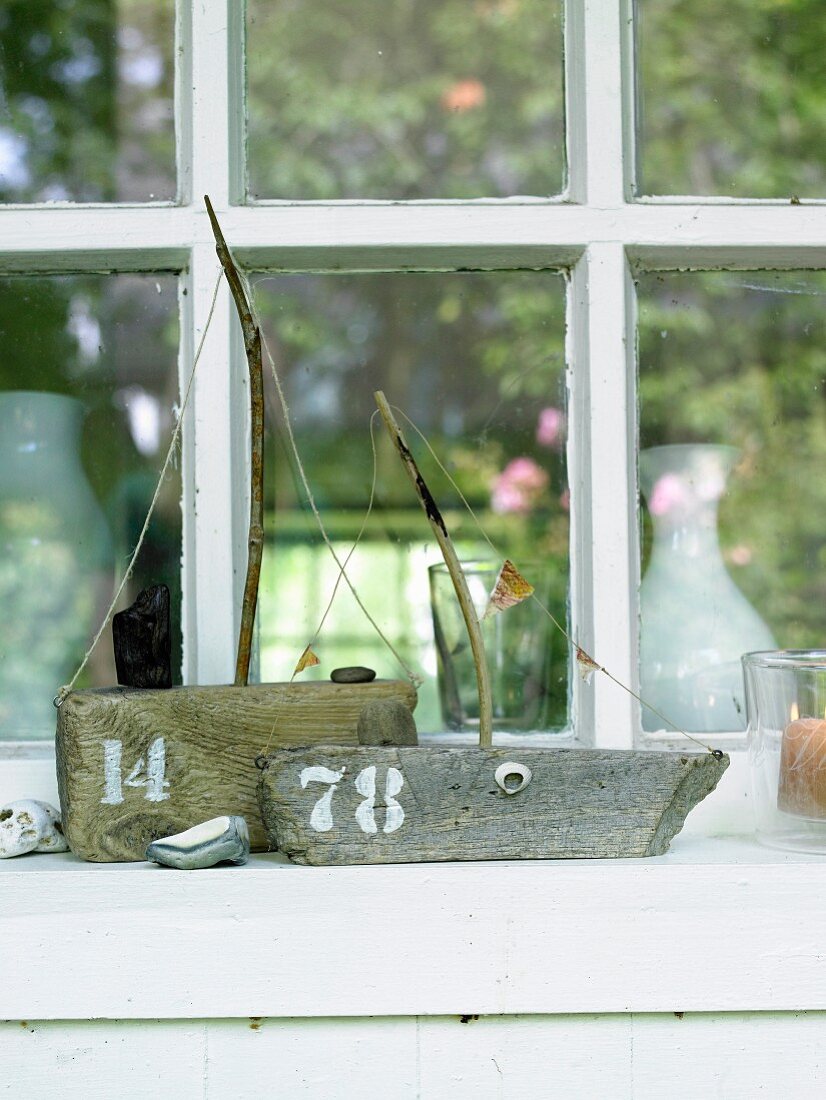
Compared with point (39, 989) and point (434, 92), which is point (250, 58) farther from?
point (39, 989)

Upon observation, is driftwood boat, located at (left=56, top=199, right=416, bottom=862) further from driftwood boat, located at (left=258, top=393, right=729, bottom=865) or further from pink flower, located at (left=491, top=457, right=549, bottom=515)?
pink flower, located at (left=491, top=457, right=549, bottom=515)

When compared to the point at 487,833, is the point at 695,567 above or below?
above

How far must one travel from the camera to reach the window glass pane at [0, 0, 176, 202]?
97cm

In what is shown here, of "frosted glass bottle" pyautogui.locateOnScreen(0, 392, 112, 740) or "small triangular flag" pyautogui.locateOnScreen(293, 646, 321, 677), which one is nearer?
"small triangular flag" pyautogui.locateOnScreen(293, 646, 321, 677)

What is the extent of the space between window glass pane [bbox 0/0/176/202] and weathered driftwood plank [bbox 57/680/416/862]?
0.47 metres

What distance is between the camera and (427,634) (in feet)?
3.34

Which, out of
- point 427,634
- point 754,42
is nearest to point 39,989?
point 427,634

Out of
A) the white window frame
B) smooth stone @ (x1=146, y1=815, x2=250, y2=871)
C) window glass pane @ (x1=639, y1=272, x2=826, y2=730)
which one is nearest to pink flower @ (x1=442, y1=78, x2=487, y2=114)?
the white window frame

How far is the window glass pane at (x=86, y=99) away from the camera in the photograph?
0.97 metres

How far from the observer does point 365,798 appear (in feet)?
2.37

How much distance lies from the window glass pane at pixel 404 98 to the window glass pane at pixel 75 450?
0.17m

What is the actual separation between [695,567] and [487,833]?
382mm

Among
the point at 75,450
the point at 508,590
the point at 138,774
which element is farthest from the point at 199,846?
the point at 75,450

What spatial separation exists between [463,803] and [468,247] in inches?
18.1
